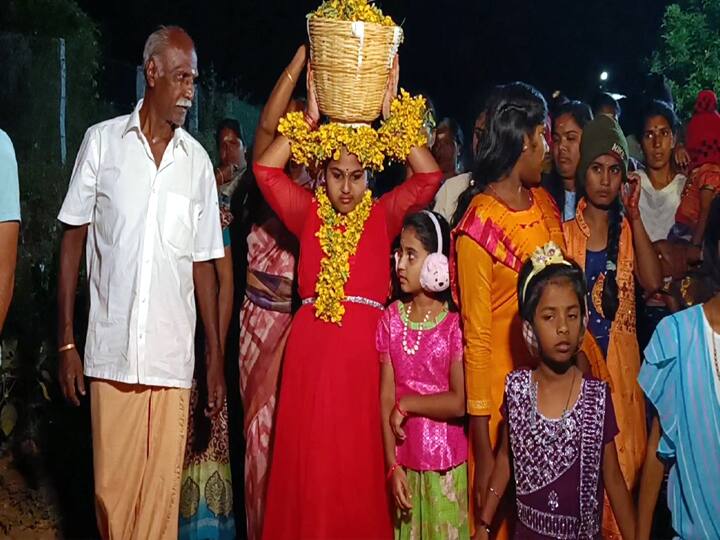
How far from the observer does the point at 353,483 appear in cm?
520

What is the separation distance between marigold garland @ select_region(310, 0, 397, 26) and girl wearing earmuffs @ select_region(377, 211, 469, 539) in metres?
1.02

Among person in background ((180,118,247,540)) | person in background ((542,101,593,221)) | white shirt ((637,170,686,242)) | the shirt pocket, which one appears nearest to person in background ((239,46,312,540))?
person in background ((180,118,247,540))

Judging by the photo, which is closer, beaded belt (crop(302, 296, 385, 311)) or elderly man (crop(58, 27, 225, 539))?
elderly man (crop(58, 27, 225, 539))

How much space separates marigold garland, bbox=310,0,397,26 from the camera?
5016 mm

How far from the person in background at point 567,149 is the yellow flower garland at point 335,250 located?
1464 millimetres

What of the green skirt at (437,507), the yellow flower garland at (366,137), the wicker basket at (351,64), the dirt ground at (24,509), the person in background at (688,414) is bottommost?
the dirt ground at (24,509)

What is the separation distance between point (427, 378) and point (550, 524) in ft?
3.55

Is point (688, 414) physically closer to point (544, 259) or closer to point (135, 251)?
point (544, 259)

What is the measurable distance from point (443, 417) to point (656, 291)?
141 cm

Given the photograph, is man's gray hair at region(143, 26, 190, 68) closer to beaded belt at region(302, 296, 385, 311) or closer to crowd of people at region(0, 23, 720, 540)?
crowd of people at region(0, 23, 720, 540)

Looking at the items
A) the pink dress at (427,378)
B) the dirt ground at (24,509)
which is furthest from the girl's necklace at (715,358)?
the dirt ground at (24,509)

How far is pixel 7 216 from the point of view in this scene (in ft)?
14.2

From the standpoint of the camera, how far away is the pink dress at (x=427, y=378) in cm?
522

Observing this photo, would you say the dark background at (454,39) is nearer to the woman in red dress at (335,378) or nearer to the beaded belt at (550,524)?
the woman in red dress at (335,378)
